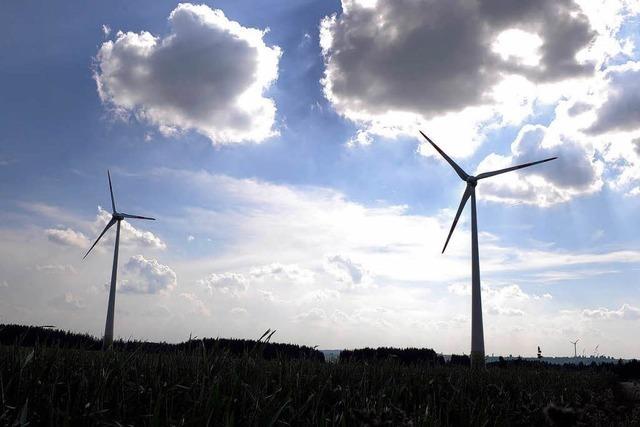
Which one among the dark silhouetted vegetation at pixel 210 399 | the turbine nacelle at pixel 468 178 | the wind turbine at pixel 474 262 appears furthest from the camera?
the turbine nacelle at pixel 468 178

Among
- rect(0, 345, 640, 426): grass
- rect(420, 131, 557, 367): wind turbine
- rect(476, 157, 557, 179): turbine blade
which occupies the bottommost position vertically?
rect(0, 345, 640, 426): grass

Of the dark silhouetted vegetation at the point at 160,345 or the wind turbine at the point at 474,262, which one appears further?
the wind turbine at the point at 474,262

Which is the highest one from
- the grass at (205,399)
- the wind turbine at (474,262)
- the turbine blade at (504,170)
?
the turbine blade at (504,170)

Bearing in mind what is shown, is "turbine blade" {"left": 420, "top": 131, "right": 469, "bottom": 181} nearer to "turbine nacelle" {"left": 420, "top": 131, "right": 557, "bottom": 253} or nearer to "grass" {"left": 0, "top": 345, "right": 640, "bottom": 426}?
"turbine nacelle" {"left": 420, "top": 131, "right": 557, "bottom": 253}

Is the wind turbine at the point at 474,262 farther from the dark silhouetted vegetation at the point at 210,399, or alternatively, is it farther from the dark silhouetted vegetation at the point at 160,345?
the dark silhouetted vegetation at the point at 210,399

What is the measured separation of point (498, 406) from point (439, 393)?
37.7 inches

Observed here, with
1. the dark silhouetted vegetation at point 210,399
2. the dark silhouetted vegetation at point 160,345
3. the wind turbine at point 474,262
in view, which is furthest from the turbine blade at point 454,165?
the dark silhouetted vegetation at point 210,399

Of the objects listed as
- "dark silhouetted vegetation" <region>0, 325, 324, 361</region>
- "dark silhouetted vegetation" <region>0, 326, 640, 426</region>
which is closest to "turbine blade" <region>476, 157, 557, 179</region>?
"dark silhouetted vegetation" <region>0, 325, 324, 361</region>

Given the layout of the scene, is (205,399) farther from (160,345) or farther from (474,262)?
(474,262)

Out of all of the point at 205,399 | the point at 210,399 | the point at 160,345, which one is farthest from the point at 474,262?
the point at 210,399

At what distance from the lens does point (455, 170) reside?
5234 centimetres

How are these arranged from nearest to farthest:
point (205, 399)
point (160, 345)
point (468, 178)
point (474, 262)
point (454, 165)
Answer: point (205, 399), point (160, 345), point (474, 262), point (468, 178), point (454, 165)

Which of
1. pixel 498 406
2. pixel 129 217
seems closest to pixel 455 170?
pixel 129 217

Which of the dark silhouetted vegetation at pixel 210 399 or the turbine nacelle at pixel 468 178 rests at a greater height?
the turbine nacelle at pixel 468 178
